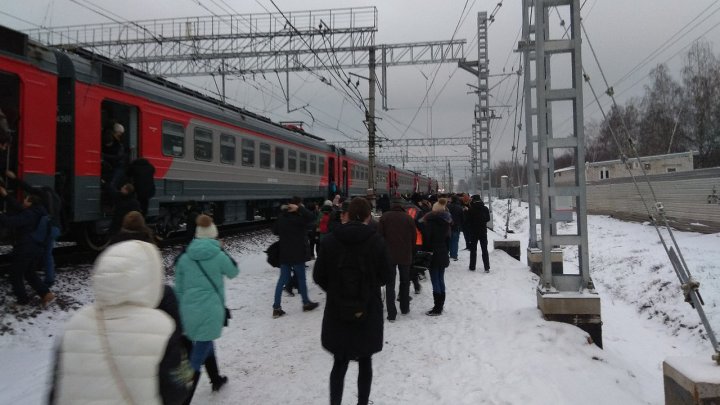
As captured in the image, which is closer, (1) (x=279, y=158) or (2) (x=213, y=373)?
A: (2) (x=213, y=373)

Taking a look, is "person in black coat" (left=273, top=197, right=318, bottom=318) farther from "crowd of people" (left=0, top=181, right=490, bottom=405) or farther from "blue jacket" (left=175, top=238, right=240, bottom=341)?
"blue jacket" (left=175, top=238, right=240, bottom=341)

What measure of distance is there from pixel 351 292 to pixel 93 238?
24.2 feet

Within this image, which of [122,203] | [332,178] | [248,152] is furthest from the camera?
[332,178]

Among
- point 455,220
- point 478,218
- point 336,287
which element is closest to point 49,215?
point 336,287

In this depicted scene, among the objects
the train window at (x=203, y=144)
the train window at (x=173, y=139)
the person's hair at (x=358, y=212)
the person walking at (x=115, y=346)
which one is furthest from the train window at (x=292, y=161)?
the person walking at (x=115, y=346)

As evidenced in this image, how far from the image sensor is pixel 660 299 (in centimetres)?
1039

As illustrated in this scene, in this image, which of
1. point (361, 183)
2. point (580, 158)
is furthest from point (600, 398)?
point (361, 183)

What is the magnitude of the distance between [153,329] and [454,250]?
34.6 feet

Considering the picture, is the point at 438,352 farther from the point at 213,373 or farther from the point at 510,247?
the point at 510,247

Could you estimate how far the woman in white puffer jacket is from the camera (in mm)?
1893

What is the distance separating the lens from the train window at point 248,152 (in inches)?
520

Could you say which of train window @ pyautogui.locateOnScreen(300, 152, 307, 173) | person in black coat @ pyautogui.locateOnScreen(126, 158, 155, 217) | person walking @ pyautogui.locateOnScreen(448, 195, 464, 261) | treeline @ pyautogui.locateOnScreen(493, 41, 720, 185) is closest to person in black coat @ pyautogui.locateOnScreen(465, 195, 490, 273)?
person walking @ pyautogui.locateOnScreen(448, 195, 464, 261)

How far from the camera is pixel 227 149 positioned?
40.4 ft

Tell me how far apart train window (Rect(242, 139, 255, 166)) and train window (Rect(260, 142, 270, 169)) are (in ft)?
1.77
